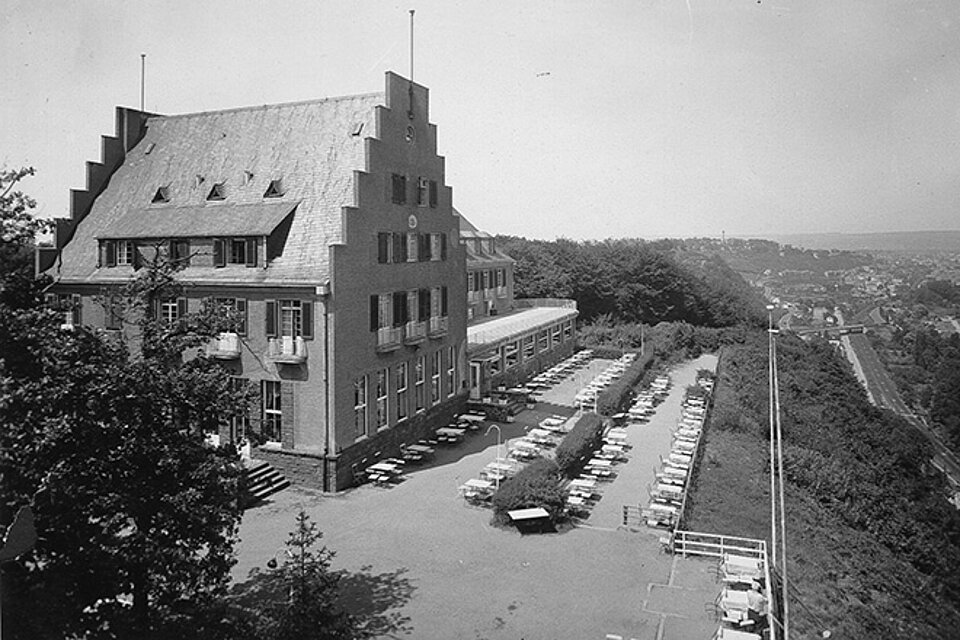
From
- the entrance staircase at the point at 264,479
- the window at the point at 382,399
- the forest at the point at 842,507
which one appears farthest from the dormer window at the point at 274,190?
the forest at the point at 842,507

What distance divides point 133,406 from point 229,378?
247 cm

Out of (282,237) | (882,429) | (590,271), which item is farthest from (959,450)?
(282,237)

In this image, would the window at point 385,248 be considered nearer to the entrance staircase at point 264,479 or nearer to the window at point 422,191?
the window at point 422,191

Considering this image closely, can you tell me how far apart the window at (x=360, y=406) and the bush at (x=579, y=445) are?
7208mm

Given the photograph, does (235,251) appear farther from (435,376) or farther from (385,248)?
(435,376)

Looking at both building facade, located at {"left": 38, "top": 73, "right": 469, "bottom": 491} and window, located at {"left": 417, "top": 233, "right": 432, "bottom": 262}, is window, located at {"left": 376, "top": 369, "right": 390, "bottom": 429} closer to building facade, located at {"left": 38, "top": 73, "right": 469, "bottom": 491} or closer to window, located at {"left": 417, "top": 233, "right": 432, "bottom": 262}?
building facade, located at {"left": 38, "top": 73, "right": 469, "bottom": 491}

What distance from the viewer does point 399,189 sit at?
1198 inches

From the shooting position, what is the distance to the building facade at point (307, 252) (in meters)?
26.6

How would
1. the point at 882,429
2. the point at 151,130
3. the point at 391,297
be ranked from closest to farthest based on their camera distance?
1. the point at 391,297
2. the point at 151,130
3. the point at 882,429

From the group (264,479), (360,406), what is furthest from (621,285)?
(264,479)

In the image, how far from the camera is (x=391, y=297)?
98.7 feet

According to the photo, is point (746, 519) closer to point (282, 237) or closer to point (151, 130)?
point (282, 237)

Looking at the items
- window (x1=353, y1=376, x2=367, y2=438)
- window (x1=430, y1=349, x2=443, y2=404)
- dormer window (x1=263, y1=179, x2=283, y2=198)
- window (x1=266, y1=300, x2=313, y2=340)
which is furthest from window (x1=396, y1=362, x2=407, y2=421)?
dormer window (x1=263, y1=179, x2=283, y2=198)

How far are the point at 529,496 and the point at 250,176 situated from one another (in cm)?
1704
